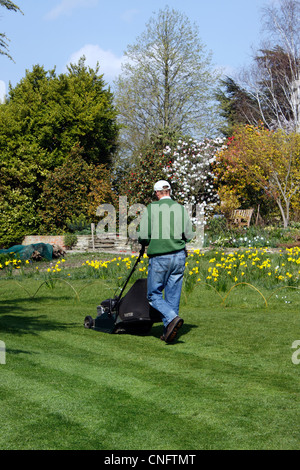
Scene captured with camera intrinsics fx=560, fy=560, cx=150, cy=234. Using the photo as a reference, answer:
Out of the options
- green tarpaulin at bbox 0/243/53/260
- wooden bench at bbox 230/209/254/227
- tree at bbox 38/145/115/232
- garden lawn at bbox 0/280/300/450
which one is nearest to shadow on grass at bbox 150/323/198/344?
garden lawn at bbox 0/280/300/450

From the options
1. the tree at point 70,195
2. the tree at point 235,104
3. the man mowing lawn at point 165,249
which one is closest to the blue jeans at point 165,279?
the man mowing lawn at point 165,249

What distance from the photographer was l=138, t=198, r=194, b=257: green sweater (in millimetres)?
5855

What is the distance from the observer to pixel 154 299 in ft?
19.2

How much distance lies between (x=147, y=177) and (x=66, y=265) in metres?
6.65

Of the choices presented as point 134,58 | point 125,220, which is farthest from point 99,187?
point 134,58

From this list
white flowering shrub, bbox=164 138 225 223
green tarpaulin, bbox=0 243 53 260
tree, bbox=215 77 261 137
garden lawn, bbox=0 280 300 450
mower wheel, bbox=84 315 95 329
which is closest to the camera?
garden lawn, bbox=0 280 300 450

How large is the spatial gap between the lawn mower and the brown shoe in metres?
0.50

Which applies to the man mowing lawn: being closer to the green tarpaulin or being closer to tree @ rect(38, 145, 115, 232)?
the green tarpaulin

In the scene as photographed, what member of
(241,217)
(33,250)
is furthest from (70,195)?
(241,217)

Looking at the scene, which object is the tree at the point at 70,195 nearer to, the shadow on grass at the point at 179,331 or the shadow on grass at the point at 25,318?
the shadow on grass at the point at 25,318

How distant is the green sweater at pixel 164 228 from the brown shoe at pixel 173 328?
2.39 feet

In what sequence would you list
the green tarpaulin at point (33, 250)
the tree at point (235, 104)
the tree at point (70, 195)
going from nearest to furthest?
the green tarpaulin at point (33, 250)
the tree at point (70, 195)
the tree at point (235, 104)

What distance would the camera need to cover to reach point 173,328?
5570mm

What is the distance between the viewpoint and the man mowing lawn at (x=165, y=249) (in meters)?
5.84
